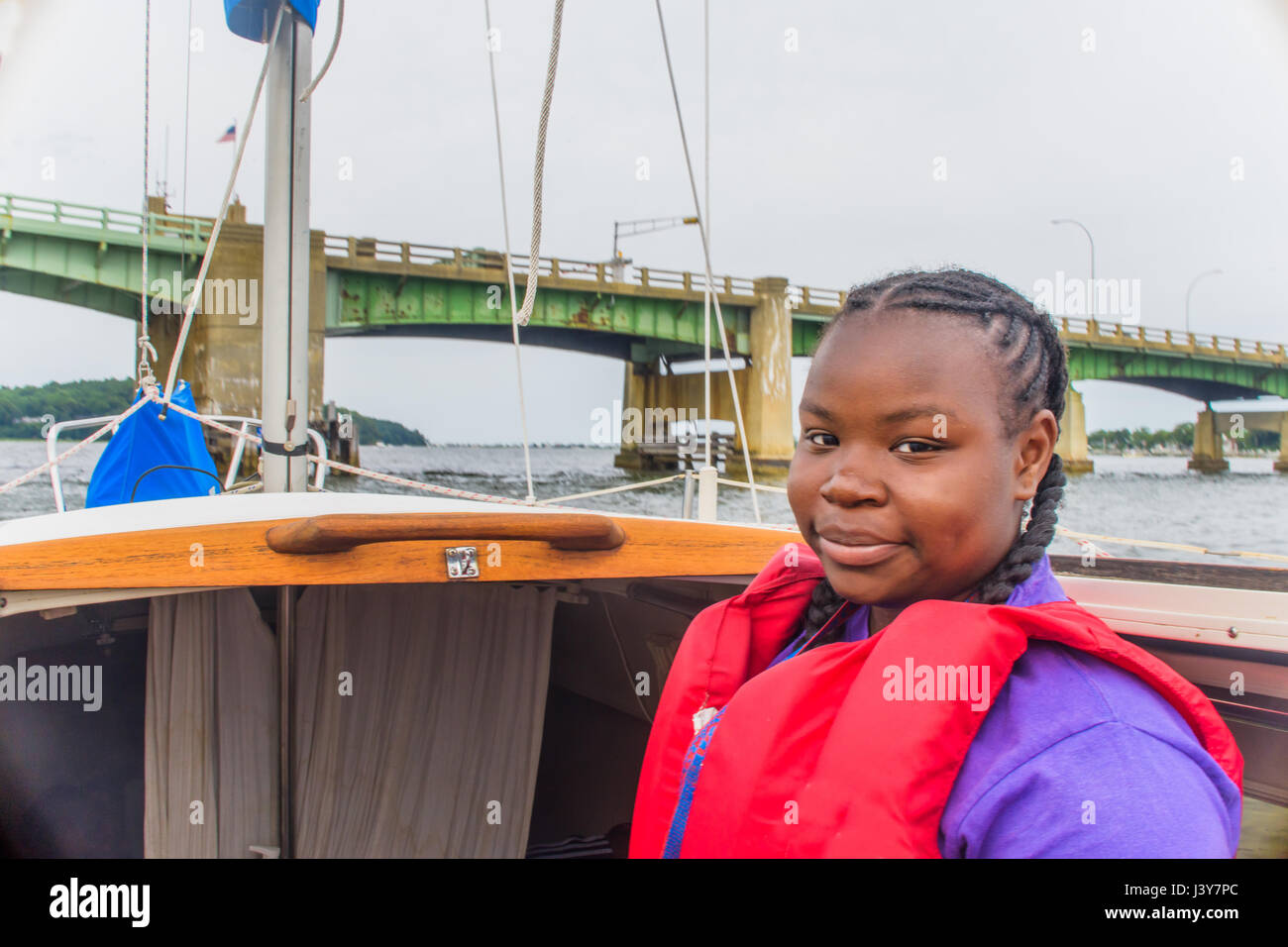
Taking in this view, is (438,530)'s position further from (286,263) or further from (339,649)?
(286,263)

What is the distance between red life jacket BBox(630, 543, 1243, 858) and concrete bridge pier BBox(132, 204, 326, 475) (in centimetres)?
1977

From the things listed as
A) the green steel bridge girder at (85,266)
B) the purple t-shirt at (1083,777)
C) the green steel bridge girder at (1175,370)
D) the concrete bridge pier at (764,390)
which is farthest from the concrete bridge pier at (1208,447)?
the purple t-shirt at (1083,777)

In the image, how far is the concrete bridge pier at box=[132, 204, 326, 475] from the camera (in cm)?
1925

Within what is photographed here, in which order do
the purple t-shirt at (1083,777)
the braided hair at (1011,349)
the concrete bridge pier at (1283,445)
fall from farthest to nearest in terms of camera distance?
1. the concrete bridge pier at (1283,445)
2. the braided hair at (1011,349)
3. the purple t-shirt at (1083,777)

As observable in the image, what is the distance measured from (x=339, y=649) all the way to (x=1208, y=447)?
47.9 metres

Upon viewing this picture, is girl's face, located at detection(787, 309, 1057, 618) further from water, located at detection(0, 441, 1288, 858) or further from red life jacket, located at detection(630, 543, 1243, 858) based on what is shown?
water, located at detection(0, 441, 1288, 858)

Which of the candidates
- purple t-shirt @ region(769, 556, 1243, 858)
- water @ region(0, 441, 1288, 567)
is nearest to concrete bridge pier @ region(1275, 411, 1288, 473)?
water @ region(0, 441, 1288, 567)

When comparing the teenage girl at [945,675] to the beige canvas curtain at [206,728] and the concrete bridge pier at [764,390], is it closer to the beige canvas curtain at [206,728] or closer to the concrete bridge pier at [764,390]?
the beige canvas curtain at [206,728]

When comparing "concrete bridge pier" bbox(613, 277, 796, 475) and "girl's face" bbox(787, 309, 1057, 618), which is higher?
"concrete bridge pier" bbox(613, 277, 796, 475)

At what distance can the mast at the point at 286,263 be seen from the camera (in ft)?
10.4

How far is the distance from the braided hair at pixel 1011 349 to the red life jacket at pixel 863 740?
8 cm
